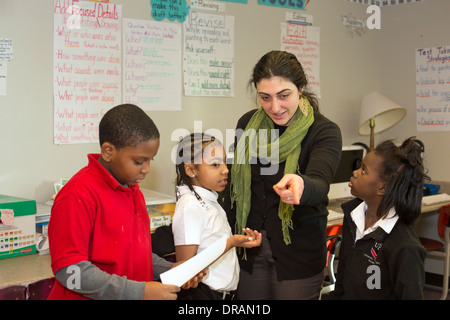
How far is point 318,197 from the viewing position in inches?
55.3

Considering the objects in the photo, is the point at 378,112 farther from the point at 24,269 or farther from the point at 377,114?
the point at 24,269

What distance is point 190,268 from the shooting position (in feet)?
4.25

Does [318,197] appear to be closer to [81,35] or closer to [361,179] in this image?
[361,179]

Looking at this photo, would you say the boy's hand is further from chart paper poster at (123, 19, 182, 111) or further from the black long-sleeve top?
chart paper poster at (123, 19, 182, 111)

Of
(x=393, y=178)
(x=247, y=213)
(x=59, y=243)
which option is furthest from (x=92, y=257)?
(x=393, y=178)

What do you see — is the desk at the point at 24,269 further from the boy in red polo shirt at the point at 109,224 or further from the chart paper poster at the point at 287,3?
the chart paper poster at the point at 287,3

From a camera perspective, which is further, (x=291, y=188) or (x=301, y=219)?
(x=301, y=219)

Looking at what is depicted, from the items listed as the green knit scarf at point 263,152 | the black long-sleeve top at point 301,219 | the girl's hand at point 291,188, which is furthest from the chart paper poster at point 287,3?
the girl's hand at point 291,188

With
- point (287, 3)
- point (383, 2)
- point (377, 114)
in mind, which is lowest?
point (377, 114)

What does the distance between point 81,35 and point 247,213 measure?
1318mm

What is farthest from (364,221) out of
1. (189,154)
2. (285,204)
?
(189,154)

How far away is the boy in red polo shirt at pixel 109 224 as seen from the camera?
114 cm

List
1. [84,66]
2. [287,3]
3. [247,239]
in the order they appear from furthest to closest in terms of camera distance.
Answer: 1. [287,3]
2. [84,66]
3. [247,239]

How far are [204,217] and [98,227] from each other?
2.07 feet
